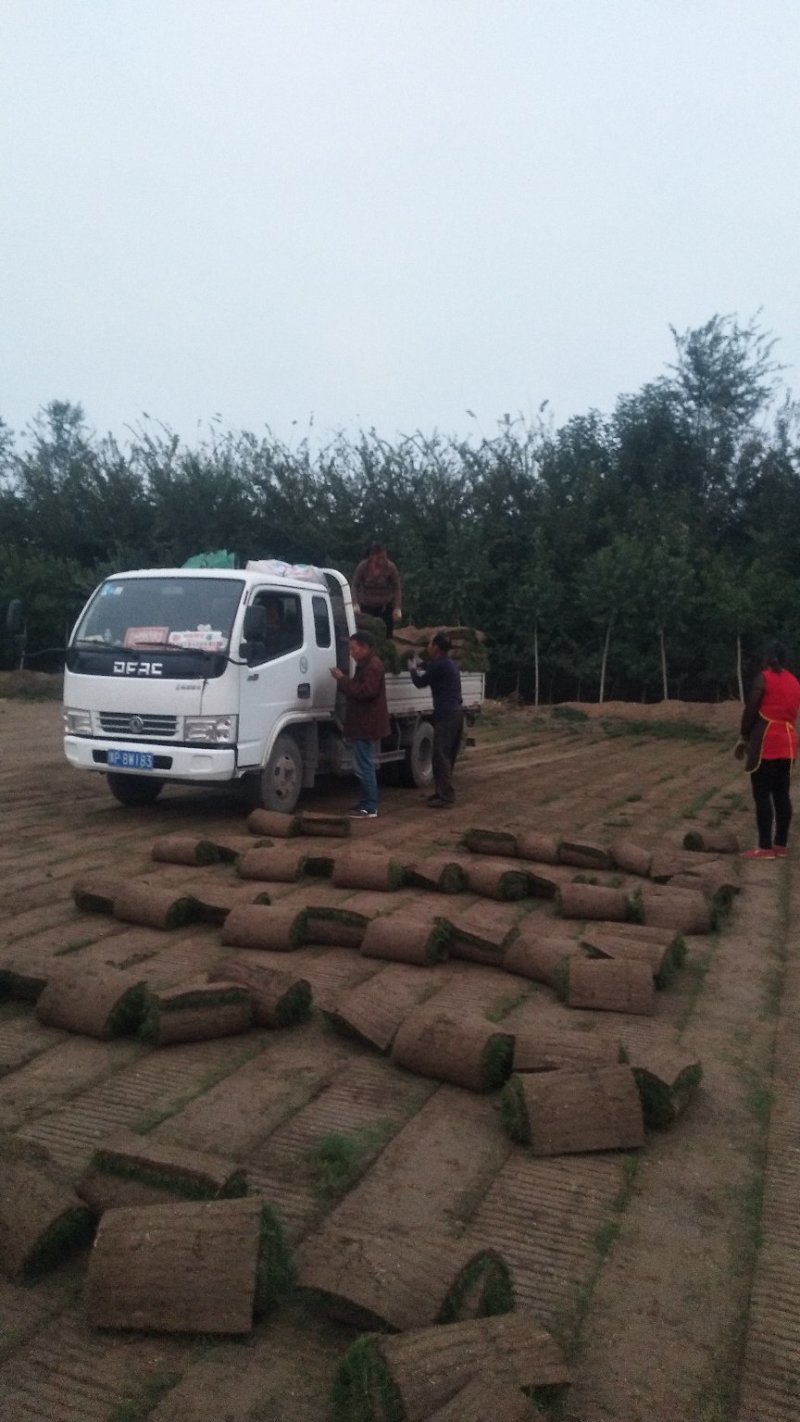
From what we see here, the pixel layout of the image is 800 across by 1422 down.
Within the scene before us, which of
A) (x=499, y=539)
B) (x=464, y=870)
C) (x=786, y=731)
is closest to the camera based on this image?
(x=464, y=870)

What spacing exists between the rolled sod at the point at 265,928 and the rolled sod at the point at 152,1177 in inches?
99.2

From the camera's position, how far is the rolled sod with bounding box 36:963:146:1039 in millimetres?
4684

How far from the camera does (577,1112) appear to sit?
3.87m

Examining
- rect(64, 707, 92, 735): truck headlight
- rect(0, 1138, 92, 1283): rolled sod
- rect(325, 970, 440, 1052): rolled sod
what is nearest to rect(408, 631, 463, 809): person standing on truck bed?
rect(64, 707, 92, 735): truck headlight

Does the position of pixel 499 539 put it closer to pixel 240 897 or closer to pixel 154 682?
pixel 154 682

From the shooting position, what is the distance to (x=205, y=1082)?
4328 mm

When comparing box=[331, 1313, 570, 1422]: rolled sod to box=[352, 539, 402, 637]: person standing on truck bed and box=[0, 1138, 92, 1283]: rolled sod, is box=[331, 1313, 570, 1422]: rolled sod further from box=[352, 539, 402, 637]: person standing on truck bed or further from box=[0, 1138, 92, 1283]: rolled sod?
box=[352, 539, 402, 637]: person standing on truck bed

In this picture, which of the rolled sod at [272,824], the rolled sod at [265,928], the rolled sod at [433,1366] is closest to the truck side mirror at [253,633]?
the rolled sod at [272,824]

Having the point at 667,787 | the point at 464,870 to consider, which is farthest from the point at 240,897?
the point at 667,787

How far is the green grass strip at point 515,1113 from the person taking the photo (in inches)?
153

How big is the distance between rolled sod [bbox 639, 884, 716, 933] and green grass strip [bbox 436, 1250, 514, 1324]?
385cm

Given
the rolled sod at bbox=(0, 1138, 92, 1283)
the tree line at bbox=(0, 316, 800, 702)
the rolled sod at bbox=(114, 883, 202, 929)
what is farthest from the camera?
the tree line at bbox=(0, 316, 800, 702)

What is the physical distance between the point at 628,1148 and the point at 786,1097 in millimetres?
866

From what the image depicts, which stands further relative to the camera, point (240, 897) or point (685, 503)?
point (685, 503)
